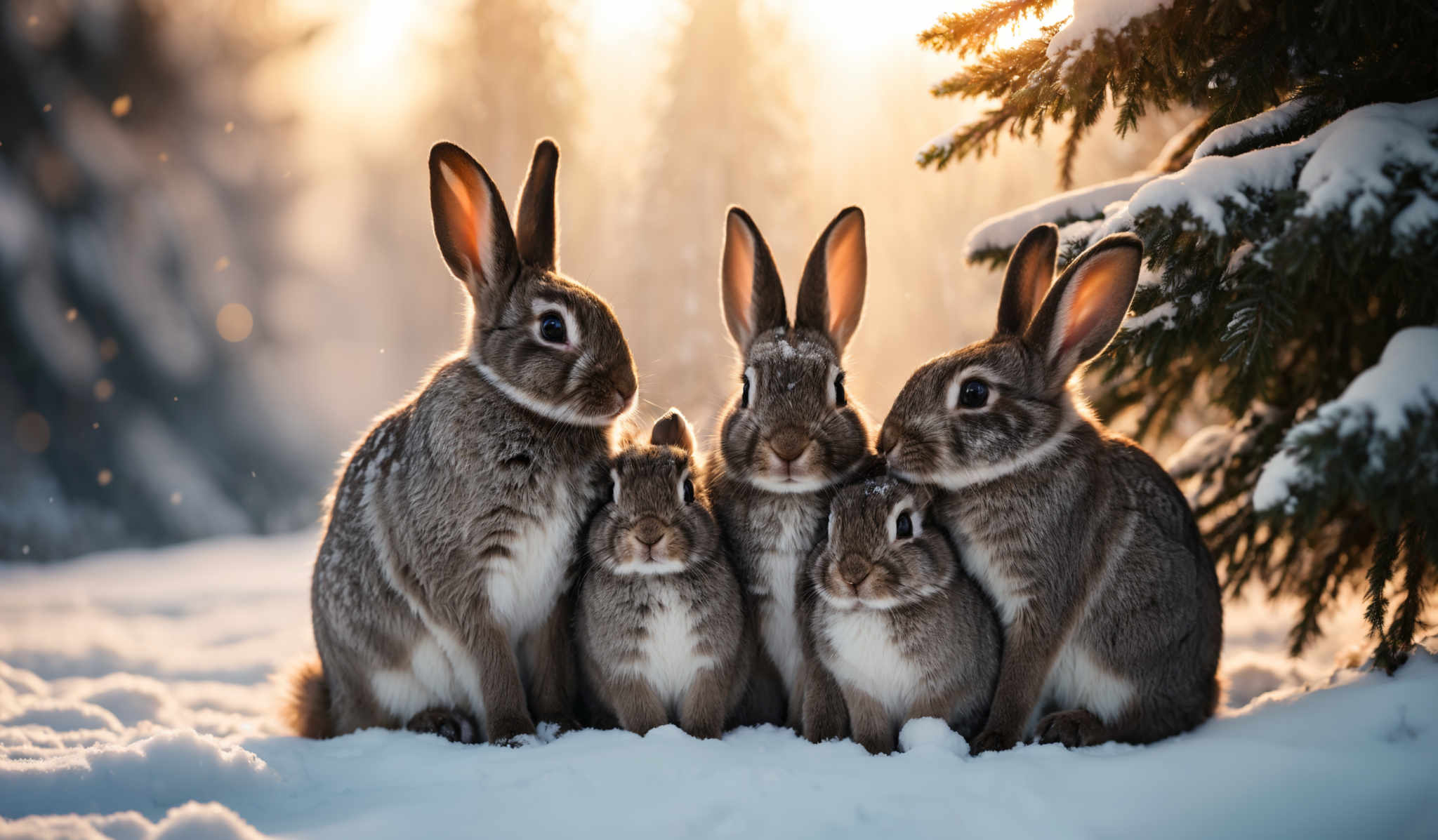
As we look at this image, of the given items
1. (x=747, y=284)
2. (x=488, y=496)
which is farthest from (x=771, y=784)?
(x=747, y=284)

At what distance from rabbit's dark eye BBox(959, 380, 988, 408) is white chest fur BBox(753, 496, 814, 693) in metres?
0.65

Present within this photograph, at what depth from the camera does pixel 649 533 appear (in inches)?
114

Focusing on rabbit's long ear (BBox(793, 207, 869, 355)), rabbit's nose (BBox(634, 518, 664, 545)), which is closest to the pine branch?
rabbit's long ear (BBox(793, 207, 869, 355))

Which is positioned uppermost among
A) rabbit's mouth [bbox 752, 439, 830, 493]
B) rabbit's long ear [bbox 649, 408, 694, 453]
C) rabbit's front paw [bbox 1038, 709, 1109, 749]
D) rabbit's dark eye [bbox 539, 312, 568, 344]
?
rabbit's dark eye [bbox 539, 312, 568, 344]

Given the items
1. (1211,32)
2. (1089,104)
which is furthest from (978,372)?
(1211,32)

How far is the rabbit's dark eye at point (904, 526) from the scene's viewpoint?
111 inches

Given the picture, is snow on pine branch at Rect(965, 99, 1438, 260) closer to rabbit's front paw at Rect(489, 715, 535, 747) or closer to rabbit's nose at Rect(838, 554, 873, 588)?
rabbit's nose at Rect(838, 554, 873, 588)

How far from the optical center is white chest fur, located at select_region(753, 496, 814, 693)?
308 centimetres

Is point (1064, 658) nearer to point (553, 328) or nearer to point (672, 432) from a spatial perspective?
point (672, 432)

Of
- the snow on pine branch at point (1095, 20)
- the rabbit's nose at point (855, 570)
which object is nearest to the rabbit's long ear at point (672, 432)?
the rabbit's nose at point (855, 570)

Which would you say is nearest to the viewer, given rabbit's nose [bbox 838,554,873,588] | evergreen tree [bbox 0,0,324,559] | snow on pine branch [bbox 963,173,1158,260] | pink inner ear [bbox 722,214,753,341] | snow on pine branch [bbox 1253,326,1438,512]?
snow on pine branch [bbox 1253,326,1438,512]

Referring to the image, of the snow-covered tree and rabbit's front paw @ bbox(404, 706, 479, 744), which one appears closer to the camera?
the snow-covered tree

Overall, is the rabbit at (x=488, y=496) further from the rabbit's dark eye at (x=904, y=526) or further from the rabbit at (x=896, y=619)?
the rabbit's dark eye at (x=904, y=526)

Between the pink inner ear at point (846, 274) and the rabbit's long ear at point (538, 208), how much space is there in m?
1.14
